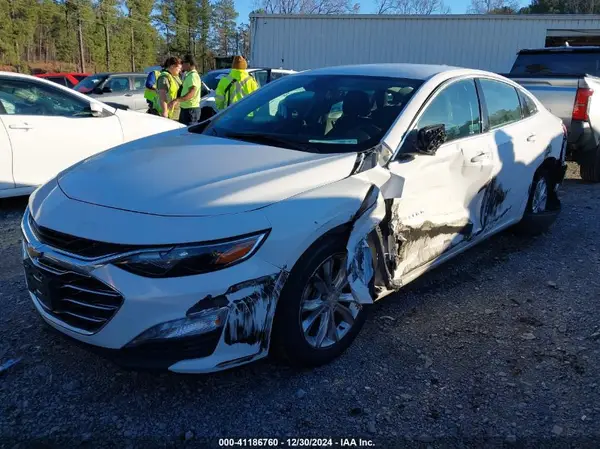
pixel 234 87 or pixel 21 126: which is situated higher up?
pixel 234 87

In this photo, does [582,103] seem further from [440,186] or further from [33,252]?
[33,252]

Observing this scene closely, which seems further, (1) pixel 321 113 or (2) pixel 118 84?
(2) pixel 118 84

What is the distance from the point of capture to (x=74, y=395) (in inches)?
102

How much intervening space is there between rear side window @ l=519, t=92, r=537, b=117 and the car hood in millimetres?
2637

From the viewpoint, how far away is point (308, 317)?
2748 mm

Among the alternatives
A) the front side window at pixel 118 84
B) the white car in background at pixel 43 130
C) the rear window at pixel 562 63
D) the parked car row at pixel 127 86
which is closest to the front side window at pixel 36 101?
the white car in background at pixel 43 130

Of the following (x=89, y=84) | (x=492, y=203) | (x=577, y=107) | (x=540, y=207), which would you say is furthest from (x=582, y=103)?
(x=89, y=84)

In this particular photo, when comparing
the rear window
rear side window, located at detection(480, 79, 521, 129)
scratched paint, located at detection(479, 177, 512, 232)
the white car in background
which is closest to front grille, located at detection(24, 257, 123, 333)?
scratched paint, located at detection(479, 177, 512, 232)

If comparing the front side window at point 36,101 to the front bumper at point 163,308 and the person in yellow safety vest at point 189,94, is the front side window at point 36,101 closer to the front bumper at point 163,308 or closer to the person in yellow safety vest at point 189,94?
the person in yellow safety vest at point 189,94

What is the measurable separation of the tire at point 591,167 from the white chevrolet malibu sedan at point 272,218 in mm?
4091

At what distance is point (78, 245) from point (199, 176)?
68 cm

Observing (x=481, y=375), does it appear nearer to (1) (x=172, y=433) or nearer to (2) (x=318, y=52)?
(1) (x=172, y=433)

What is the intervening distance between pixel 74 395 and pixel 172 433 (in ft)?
1.97

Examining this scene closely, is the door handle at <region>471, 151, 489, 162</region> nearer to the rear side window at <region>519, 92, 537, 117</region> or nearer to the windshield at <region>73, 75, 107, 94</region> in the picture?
the rear side window at <region>519, 92, 537, 117</region>
